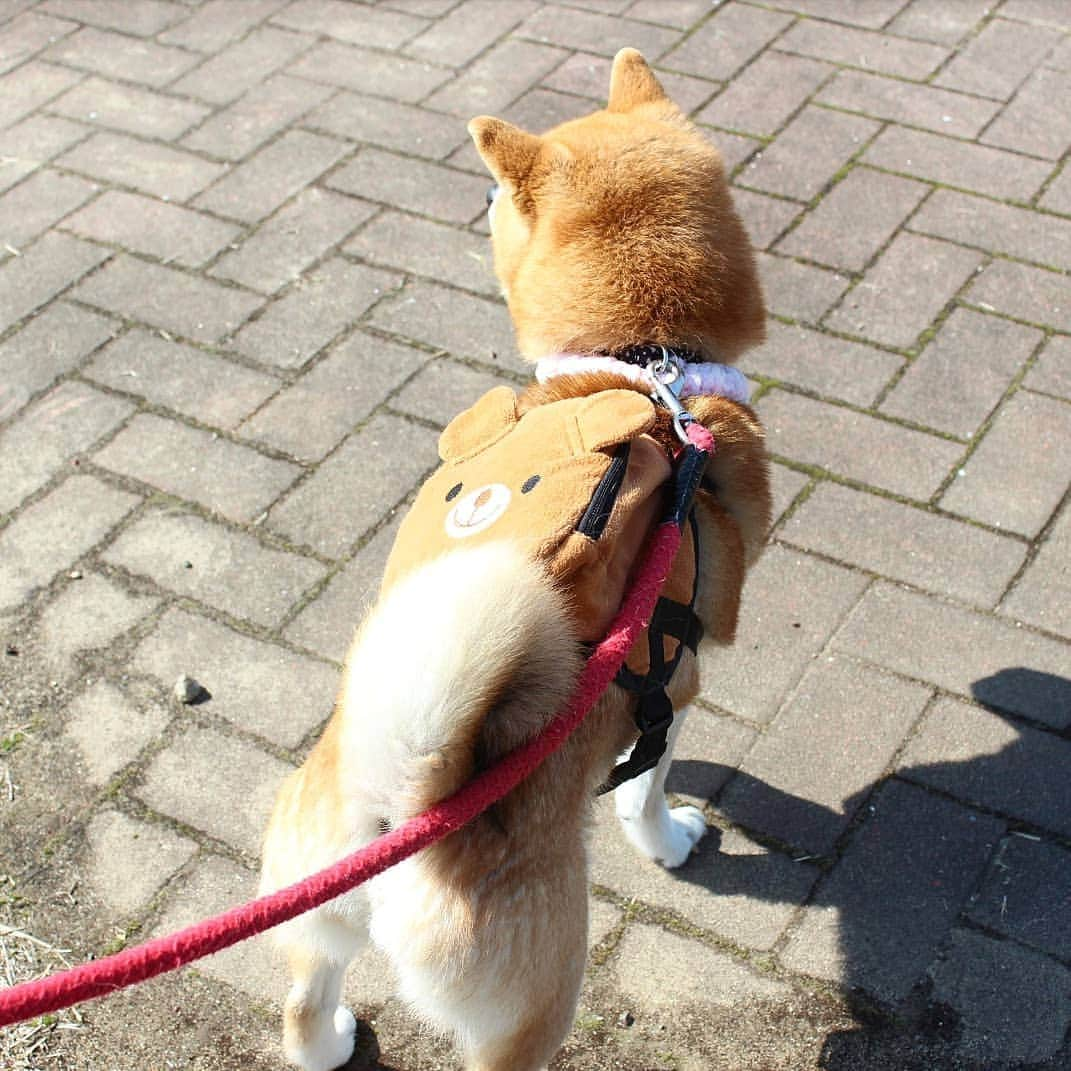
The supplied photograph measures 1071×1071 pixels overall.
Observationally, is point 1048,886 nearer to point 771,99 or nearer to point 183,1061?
point 183,1061

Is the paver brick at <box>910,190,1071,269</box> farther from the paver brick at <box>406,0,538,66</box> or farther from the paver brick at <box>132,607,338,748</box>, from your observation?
the paver brick at <box>132,607,338,748</box>

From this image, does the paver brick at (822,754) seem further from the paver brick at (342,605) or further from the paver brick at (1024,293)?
the paver brick at (1024,293)

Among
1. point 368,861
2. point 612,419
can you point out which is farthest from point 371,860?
point 612,419

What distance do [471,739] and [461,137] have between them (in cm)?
356

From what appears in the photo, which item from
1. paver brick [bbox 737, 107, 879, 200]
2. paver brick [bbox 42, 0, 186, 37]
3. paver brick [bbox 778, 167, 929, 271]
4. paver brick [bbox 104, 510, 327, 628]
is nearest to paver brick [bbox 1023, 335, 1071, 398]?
paver brick [bbox 778, 167, 929, 271]

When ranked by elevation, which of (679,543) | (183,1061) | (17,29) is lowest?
(183,1061)

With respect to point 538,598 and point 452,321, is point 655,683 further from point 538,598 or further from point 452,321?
point 452,321

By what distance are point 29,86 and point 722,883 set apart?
4335 mm

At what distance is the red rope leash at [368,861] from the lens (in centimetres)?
146

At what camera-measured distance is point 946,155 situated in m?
4.63

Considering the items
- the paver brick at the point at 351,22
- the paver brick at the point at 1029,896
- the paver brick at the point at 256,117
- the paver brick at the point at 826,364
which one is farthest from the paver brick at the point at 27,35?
the paver brick at the point at 1029,896

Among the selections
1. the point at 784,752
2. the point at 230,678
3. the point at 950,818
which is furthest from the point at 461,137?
the point at 950,818

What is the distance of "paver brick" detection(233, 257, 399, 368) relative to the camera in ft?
13.5

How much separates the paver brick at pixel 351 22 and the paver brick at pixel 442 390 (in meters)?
2.07
